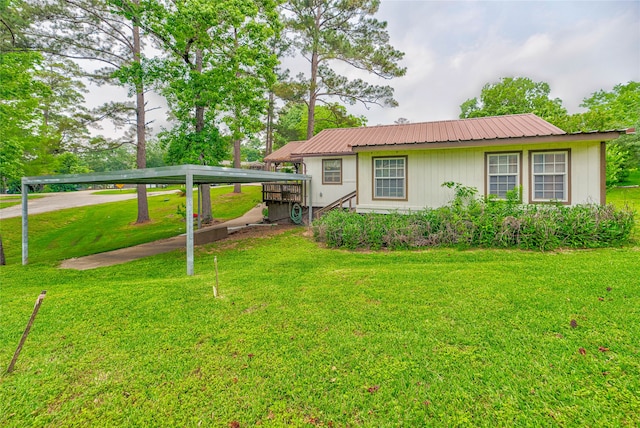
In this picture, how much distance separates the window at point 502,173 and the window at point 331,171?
6.17m

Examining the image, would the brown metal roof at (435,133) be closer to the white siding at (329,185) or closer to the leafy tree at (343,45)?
the white siding at (329,185)

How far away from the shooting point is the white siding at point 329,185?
13.6 meters

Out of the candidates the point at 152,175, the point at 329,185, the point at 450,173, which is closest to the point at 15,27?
the point at 152,175

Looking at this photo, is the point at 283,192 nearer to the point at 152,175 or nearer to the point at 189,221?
the point at 152,175

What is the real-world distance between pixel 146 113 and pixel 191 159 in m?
5.56

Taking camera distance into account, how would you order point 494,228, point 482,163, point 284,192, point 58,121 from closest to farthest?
1. point 494,228
2. point 482,163
3. point 284,192
4. point 58,121

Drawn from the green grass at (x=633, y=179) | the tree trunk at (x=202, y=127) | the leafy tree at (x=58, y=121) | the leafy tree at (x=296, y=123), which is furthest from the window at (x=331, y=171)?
the green grass at (x=633, y=179)

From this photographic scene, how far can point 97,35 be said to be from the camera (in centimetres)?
1320

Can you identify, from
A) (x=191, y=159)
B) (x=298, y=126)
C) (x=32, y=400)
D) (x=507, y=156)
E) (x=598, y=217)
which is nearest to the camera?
(x=32, y=400)

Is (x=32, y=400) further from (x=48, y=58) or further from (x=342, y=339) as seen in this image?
(x=48, y=58)

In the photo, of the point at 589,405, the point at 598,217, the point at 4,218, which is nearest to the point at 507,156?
the point at 598,217

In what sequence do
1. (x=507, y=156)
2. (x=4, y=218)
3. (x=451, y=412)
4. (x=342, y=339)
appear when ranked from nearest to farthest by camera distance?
1. (x=451, y=412)
2. (x=342, y=339)
3. (x=507, y=156)
4. (x=4, y=218)

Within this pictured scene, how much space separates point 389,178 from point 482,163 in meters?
2.88

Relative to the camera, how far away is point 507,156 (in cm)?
927
